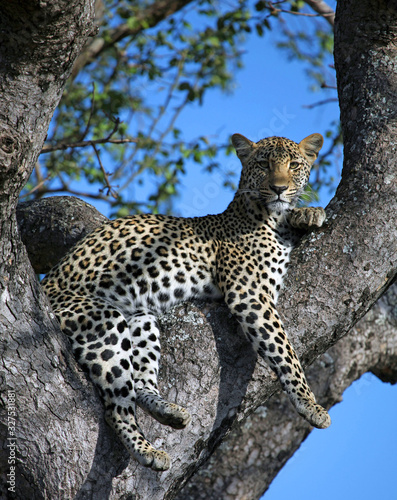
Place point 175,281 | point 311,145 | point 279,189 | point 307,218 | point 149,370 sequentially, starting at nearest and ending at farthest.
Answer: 1. point 149,370
2. point 307,218
3. point 175,281
4. point 279,189
5. point 311,145

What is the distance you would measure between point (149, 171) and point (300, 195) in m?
5.09

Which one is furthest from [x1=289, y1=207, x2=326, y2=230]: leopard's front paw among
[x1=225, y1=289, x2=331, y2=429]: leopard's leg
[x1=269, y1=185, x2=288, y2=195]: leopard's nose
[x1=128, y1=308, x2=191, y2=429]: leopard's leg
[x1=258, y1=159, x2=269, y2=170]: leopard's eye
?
[x1=128, y1=308, x2=191, y2=429]: leopard's leg

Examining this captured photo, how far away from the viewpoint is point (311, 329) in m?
4.34

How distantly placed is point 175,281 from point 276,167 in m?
1.54

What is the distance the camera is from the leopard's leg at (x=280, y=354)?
14.1 ft

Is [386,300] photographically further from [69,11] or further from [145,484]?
[69,11]

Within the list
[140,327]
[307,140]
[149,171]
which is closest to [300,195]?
[307,140]

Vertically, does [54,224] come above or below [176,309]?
above

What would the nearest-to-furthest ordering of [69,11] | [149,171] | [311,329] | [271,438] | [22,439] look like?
[69,11]
[22,439]
[311,329]
[271,438]
[149,171]

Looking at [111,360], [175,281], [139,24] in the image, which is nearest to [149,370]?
[111,360]

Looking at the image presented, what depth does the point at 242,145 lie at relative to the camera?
625 centimetres

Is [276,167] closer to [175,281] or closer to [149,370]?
[175,281]

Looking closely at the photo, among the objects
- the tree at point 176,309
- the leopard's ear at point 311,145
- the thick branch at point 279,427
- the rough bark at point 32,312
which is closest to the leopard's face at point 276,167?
the leopard's ear at point 311,145

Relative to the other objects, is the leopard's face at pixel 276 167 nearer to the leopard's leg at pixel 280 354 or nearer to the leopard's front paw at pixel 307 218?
the leopard's front paw at pixel 307 218
